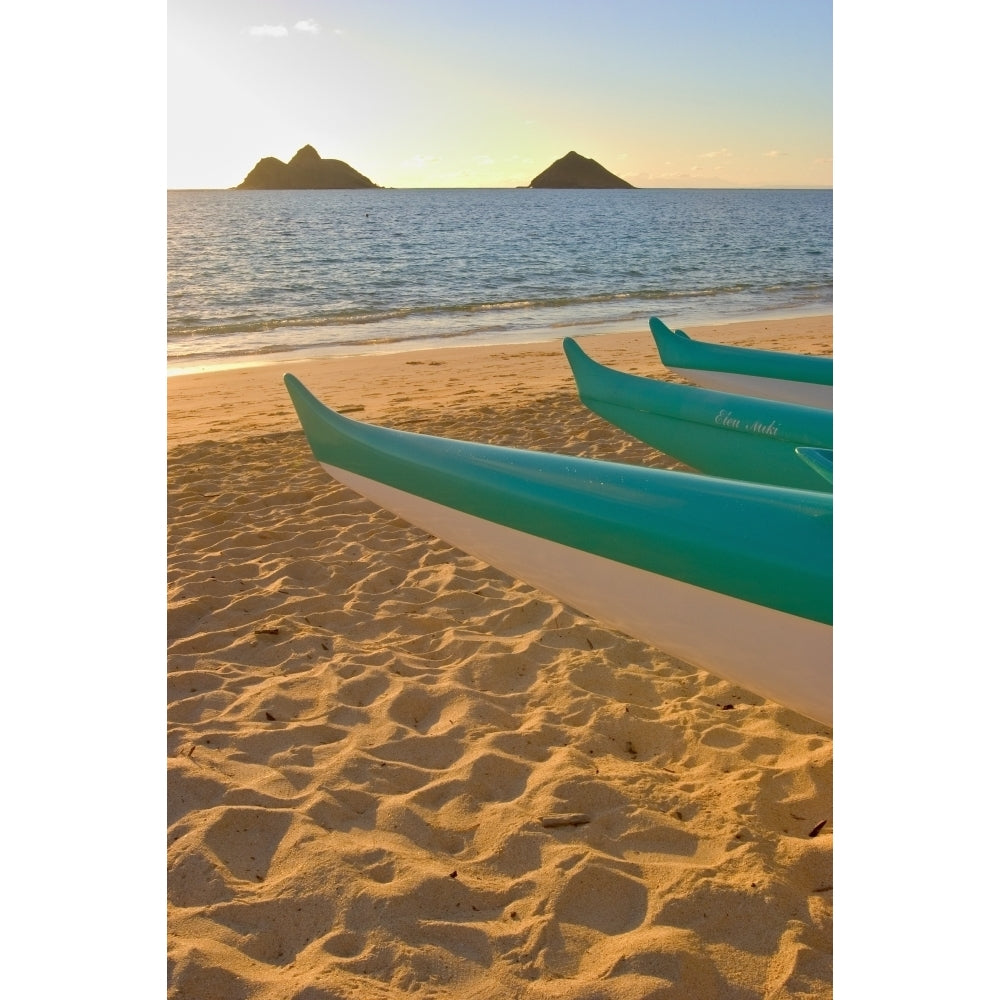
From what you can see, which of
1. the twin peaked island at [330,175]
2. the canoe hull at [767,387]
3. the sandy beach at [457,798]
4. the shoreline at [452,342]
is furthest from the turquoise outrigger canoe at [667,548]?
the twin peaked island at [330,175]

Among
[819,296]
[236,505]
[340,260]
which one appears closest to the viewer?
[236,505]

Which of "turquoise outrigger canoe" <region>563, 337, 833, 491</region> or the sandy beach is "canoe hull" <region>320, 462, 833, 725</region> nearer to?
the sandy beach

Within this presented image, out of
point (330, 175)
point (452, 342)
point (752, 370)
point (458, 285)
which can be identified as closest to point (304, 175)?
point (330, 175)

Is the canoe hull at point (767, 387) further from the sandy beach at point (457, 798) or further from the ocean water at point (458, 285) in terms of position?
the ocean water at point (458, 285)

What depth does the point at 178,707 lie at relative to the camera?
8.39 ft

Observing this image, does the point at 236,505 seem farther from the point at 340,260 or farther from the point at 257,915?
the point at 340,260

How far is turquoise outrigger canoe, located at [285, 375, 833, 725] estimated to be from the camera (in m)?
1.77

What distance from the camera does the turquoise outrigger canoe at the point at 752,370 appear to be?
15.9ft

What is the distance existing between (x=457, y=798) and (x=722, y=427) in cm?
193

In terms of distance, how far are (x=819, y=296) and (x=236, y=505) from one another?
14480mm

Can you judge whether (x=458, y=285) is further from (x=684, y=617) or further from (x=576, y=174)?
(x=576, y=174)

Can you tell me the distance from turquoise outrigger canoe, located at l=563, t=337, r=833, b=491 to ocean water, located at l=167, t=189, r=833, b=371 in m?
6.71

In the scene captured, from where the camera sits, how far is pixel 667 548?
1937 mm
